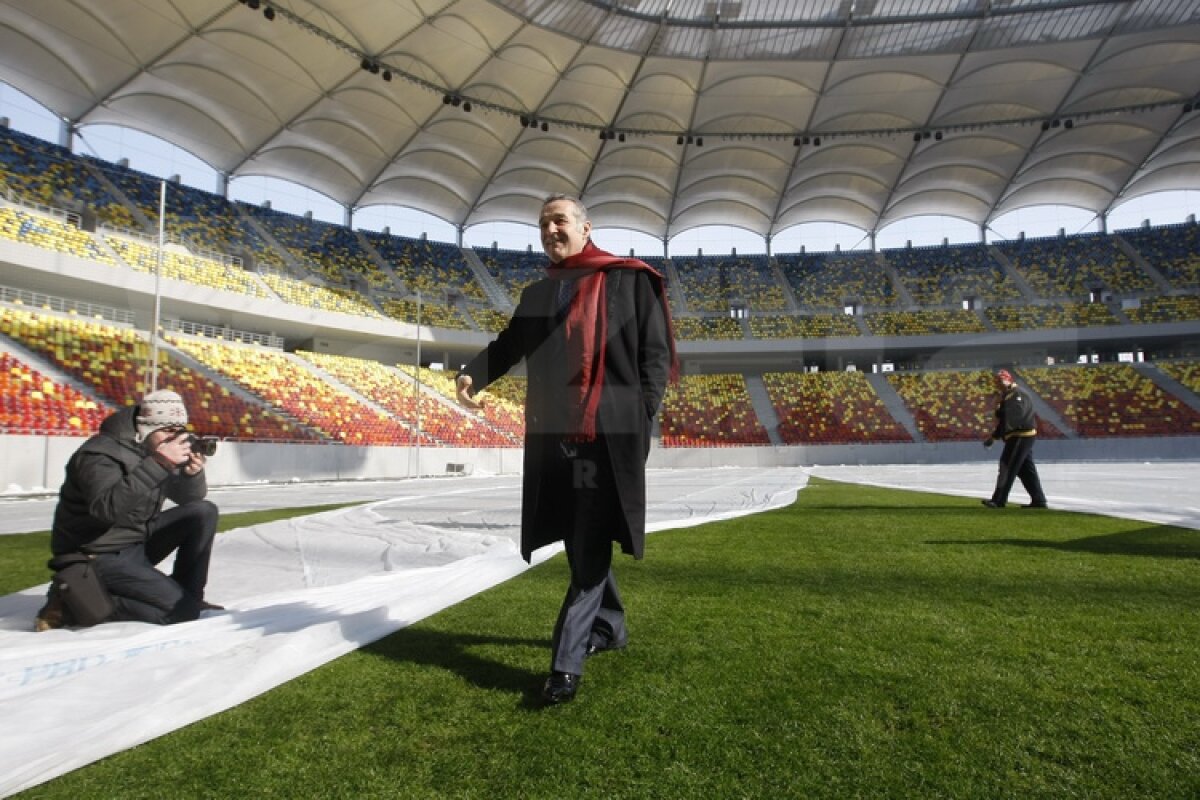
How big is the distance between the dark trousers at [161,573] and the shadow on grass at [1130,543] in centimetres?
461

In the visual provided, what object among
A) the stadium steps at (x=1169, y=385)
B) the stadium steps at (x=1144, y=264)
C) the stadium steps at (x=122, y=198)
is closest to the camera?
the stadium steps at (x=122, y=198)

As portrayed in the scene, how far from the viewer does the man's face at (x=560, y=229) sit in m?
2.31

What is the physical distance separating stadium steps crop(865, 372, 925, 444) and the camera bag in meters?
31.8

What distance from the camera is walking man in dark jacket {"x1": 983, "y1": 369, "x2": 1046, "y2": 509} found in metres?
7.08

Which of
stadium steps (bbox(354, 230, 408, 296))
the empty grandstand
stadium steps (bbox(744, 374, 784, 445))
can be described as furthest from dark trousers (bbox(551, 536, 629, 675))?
stadium steps (bbox(354, 230, 408, 296))

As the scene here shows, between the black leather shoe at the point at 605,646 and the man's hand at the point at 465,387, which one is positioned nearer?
the black leather shoe at the point at 605,646

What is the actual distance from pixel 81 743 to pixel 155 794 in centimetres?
35

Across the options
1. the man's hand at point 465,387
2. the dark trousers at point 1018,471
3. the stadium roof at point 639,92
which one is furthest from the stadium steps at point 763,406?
the man's hand at point 465,387

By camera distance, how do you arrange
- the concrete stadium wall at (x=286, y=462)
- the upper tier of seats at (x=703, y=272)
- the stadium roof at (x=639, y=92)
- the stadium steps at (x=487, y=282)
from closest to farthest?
the concrete stadium wall at (x=286, y=462) < the stadium roof at (x=639, y=92) < the upper tier of seats at (x=703, y=272) < the stadium steps at (x=487, y=282)

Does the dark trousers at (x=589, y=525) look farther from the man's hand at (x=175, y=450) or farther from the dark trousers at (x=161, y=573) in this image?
the dark trousers at (x=161, y=573)

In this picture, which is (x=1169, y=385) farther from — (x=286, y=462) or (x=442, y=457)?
(x=286, y=462)

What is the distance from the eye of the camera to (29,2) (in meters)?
19.2

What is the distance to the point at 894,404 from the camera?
109 feet

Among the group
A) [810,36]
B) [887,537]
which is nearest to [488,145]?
[810,36]
